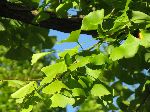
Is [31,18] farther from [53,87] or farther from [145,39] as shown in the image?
[145,39]

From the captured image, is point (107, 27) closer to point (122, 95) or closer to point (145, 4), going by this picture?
point (145, 4)

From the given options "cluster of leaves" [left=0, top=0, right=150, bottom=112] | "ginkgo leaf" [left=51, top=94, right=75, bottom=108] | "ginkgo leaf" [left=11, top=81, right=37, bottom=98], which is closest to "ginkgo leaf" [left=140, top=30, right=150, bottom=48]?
"cluster of leaves" [left=0, top=0, right=150, bottom=112]

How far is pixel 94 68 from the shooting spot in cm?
256

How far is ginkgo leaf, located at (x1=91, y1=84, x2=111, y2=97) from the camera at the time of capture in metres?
2.58

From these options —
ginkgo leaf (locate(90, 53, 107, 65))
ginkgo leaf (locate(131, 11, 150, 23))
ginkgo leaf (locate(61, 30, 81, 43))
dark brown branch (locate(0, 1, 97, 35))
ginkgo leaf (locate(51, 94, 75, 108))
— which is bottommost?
ginkgo leaf (locate(51, 94, 75, 108))

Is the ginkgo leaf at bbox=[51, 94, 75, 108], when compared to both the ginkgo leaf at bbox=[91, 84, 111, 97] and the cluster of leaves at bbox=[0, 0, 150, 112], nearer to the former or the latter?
the cluster of leaves at bbox=[0, 0, 150, 112]

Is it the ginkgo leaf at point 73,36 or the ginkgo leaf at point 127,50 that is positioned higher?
the ginkgo leaf at point 73,36

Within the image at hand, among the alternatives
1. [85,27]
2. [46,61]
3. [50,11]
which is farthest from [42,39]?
[46,61]

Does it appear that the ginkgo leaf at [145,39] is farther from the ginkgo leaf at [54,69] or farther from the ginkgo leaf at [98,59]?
the ginkgo leaf at [54,69]

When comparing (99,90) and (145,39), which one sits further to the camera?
(99,90)

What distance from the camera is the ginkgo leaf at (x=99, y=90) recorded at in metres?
2.58

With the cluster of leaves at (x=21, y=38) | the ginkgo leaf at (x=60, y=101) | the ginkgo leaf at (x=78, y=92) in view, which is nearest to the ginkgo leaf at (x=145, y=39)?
the ginkgo leaf at (x=78, y=92)

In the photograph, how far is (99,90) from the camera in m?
2.59

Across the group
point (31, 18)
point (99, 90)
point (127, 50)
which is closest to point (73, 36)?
point (127, 50)
